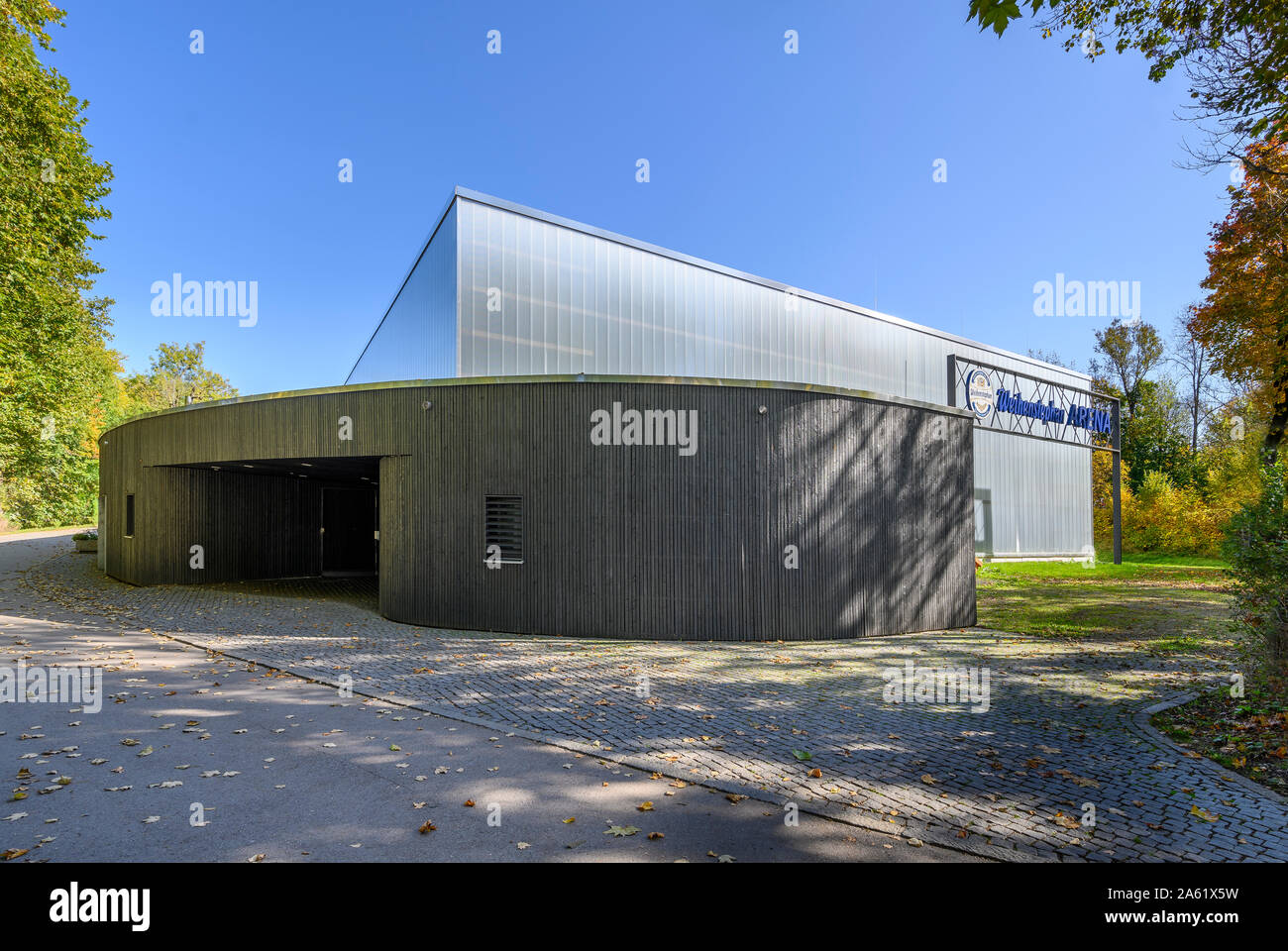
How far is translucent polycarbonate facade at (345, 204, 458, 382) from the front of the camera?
1466 cm

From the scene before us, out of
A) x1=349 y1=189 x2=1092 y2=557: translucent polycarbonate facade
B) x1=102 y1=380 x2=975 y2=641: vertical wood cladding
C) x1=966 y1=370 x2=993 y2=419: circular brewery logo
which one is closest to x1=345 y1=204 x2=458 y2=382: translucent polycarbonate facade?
x1=349 y1=189 x2=1092 y2=557: translucent polycarbonate facade

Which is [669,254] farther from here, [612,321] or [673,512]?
[673,512]

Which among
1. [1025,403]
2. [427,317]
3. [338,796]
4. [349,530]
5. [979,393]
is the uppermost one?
[427,317]

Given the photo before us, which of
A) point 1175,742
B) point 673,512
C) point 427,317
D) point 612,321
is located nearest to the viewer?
point 1175,742

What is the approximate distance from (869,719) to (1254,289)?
16.6m

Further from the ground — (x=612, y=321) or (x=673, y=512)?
(x=612, y=321)

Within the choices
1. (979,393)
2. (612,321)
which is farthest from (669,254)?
(979,393)

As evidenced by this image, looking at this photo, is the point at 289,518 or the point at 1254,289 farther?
the point at 289,518

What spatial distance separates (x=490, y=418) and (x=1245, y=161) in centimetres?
1132

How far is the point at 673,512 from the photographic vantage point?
10.3m

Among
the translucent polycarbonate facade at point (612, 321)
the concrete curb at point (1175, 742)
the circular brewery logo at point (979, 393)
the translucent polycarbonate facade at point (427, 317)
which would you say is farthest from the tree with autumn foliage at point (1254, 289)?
the translucent polycarbonate facade at point (427, 317)
